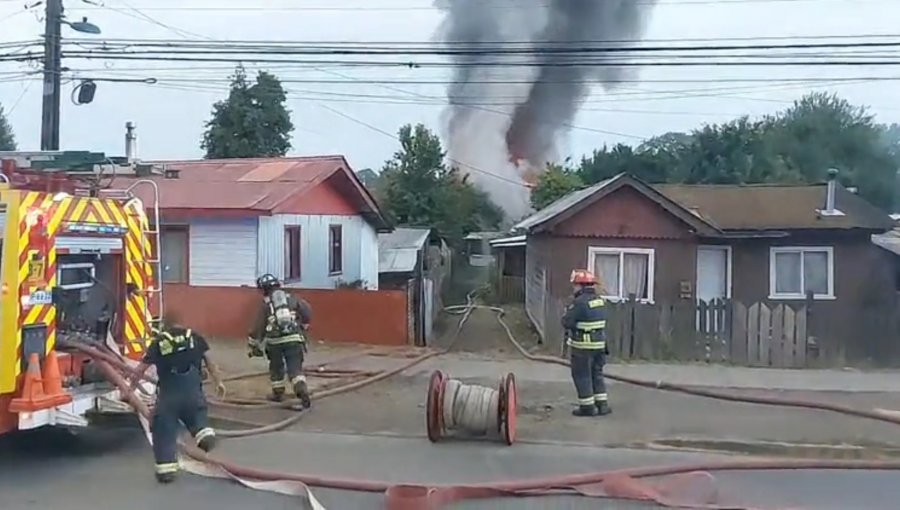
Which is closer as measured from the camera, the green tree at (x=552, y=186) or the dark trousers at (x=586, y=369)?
the dark trousers at (x=586, y=369)

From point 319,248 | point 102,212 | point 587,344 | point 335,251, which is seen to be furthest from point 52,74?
point 587,344

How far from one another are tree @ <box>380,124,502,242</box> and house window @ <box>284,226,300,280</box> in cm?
1587

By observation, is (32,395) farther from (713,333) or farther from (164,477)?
(713,333)

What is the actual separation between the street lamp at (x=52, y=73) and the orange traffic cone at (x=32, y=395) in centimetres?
1271

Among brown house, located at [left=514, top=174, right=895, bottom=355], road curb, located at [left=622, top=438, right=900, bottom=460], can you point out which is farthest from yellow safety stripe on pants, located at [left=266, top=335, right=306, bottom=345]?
brown house, located at [left=514, top=174, right=895, bottom=355]

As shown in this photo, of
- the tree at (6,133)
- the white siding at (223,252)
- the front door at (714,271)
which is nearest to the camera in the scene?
the front door at (714,271)

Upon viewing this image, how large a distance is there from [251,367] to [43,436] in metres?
4.80

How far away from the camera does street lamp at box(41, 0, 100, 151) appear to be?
19562 mm

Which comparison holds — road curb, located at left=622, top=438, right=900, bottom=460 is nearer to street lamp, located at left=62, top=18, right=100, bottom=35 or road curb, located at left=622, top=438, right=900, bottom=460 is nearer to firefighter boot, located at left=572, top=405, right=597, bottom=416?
firefighter boot, located at left=572, top=405, right=597, bottom=416

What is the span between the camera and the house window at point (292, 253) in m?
21.1

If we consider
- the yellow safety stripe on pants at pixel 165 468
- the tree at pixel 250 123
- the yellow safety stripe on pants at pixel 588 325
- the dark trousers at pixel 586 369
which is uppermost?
the tree at pixel 250 123

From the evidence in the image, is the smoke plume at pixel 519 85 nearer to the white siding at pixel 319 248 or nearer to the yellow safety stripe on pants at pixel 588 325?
the white siding at pixel 319 248

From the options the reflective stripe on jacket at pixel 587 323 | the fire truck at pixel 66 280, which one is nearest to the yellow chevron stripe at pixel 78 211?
the fire truck at pixel 66 280

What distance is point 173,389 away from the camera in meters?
7.91
